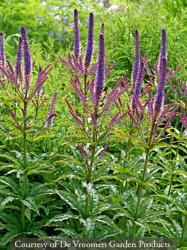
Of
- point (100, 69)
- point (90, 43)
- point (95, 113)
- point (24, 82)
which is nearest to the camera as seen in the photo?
point (100, 69)

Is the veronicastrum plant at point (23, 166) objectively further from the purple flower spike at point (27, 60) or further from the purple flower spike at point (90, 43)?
the purple flower spike at point (90, 43)

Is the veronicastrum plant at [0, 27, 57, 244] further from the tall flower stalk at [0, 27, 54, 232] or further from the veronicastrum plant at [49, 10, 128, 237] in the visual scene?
the veronicastrum plant at [49, 10, 128, 237]

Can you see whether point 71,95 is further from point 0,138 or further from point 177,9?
point 177,9

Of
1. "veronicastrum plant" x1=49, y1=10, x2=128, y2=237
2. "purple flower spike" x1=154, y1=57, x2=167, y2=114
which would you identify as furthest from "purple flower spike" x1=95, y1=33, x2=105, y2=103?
"purple flower spike" x1=154, y1=57, x2=167, y2=114

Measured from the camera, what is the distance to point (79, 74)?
9.66 ft

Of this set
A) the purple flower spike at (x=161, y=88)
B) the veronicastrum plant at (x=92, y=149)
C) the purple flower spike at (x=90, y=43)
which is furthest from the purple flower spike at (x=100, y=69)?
the purple flower spike at (x=90, y=43)

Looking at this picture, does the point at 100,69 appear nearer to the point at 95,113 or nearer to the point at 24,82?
the point at 95,113

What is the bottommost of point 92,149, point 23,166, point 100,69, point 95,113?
point 23,166

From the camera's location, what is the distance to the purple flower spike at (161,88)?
2.25 metres

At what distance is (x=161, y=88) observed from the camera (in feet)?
7.57

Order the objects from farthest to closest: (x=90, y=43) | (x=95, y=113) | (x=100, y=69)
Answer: (x=90, y=43), (x=95, y=113), (x=100, y=69)

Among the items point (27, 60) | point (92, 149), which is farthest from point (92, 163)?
point (27, 60)

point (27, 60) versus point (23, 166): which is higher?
point (27, 60)

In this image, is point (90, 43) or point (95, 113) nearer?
point (95, 113)
